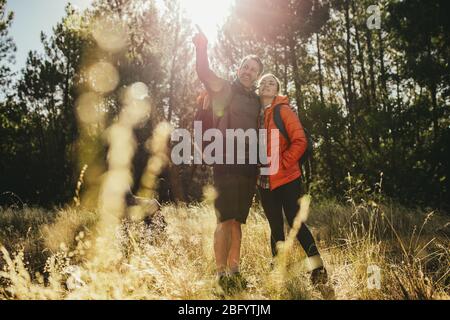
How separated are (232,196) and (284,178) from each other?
1.56 ft

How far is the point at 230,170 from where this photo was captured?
3.28m

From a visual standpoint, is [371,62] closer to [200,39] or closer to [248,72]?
[248,72]

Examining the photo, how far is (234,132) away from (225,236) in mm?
898

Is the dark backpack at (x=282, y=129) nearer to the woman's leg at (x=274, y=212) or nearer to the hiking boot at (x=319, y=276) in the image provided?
the woman's leg at (x=274, y=212)

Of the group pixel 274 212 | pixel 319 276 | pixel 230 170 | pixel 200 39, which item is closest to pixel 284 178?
pixel 274 212

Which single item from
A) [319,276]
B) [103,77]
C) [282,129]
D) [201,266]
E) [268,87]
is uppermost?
[103,77]

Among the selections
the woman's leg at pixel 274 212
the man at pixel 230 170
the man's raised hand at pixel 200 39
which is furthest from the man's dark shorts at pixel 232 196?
the man's raised hand at pixel 200 39

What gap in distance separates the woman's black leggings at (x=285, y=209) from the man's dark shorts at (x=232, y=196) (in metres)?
0.20

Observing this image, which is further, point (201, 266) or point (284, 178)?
point (201, 266)

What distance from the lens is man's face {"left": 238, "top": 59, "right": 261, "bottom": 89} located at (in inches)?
135

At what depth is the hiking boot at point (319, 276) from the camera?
303 centimetres
